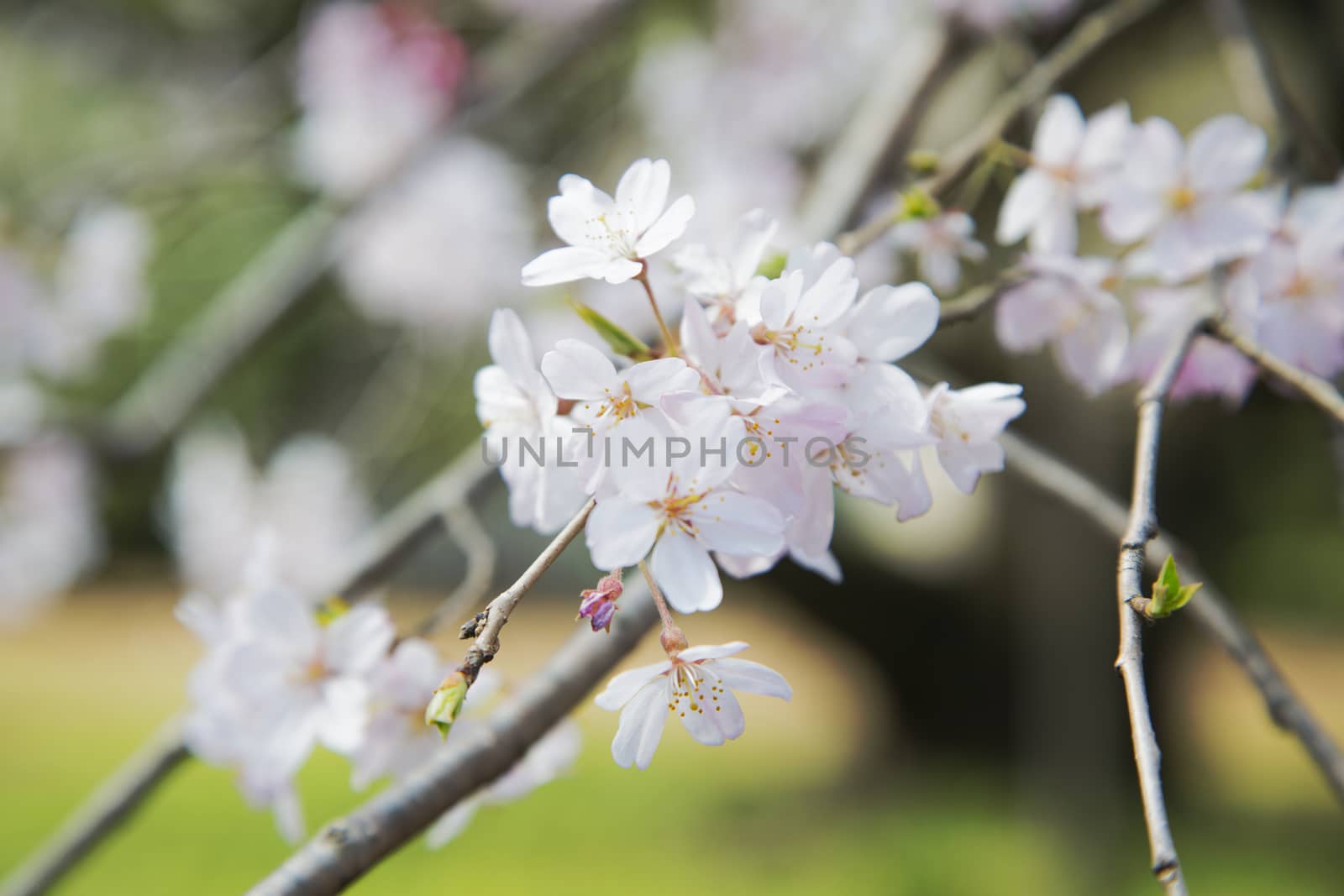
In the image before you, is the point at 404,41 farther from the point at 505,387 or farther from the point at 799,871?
the point at 799,871

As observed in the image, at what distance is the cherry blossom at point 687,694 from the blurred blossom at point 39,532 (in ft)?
7.64

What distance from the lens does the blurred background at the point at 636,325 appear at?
206 centimetres

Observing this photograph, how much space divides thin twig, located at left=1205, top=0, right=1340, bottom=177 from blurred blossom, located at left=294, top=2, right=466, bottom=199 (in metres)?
2.04

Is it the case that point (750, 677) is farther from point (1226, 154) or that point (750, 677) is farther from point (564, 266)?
point (1226, 154)

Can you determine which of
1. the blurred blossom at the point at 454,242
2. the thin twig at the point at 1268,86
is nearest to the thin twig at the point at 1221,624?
the thin twig at the point at 1268,86

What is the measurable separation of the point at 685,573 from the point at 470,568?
1.40 feet

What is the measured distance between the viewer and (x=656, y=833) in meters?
3.88

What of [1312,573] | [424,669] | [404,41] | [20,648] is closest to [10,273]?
[404,41]

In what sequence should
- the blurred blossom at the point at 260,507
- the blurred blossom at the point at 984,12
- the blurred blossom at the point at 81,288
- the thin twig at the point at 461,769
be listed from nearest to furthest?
the thin twig at the point at 461,769, the blurred blossom at the point at 984,12, the blurred blossom at the point at 81,288, the blurred blossom at the point at 260,507

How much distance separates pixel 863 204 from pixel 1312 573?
31.2 feet

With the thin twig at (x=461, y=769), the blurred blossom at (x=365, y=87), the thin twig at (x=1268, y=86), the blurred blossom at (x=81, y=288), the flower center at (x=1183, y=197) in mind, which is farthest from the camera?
the blurred blossom at (x=365, y=87)

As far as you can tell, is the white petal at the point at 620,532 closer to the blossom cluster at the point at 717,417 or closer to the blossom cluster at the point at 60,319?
the blossom cluster at the point at 717,417

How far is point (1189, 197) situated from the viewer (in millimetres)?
912

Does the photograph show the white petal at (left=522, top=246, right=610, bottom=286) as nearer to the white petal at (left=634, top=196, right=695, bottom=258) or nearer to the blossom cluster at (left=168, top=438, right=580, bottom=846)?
the white petal at (left=634, top=196, right=695, bottom=258)
